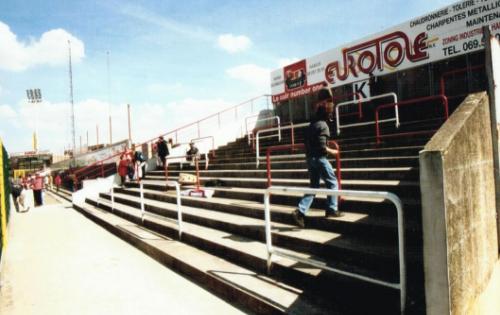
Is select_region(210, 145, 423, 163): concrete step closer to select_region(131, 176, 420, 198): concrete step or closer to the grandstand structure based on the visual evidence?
the grandstand structure

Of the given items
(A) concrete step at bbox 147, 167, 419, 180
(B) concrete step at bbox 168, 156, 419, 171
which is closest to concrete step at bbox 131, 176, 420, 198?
(A) concrete step at bbox 147, 167, 419, 180

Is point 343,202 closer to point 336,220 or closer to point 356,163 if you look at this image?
point 336,220

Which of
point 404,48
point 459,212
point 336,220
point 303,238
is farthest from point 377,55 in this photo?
point 459,212

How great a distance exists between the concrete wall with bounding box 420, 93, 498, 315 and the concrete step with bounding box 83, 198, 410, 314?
0.61 metres

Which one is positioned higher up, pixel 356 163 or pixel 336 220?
pixel 356 163

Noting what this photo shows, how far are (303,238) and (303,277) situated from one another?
0.78m

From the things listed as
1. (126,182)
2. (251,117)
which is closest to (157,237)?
(126,182)

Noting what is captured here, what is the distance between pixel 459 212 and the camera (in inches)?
119

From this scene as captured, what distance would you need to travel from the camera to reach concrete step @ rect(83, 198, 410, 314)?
3449 millimetres

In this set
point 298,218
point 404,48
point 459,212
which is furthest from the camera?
point 404,48

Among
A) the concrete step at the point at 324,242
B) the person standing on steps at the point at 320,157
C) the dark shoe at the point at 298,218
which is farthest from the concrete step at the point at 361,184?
the dark shoe at the point at 298,218

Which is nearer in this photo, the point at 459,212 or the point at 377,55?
the point at 459,212

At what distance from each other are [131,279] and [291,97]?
44.4ft

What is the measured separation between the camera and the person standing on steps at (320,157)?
17.0 feet
